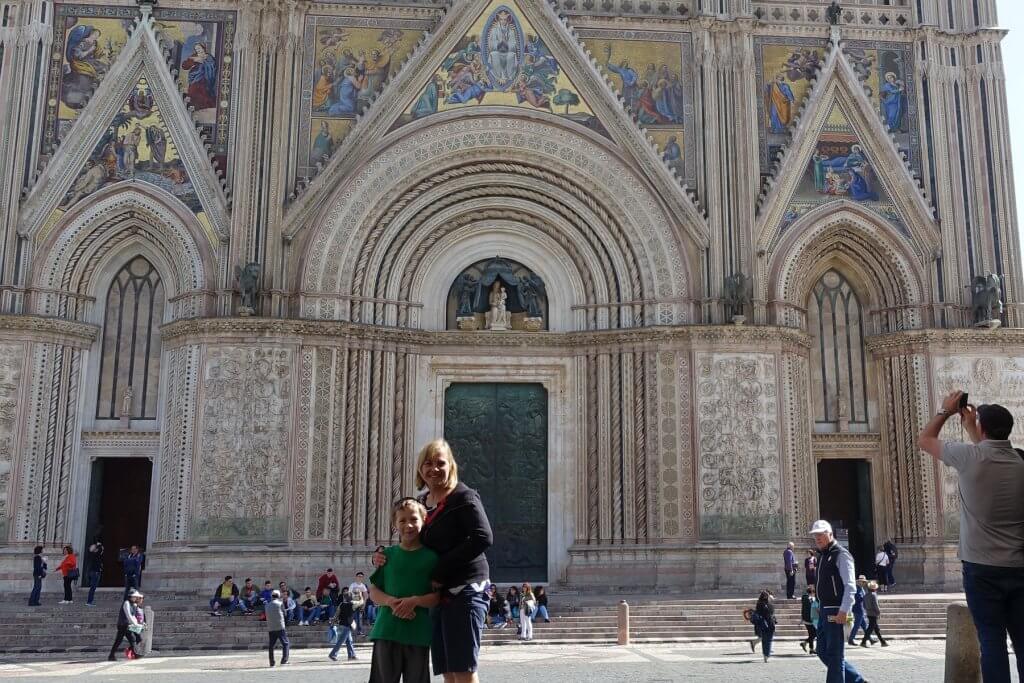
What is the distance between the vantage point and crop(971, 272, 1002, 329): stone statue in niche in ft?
81.5

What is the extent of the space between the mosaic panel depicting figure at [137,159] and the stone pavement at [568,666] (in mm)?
11480

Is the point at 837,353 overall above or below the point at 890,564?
above

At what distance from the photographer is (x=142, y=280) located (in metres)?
25.4

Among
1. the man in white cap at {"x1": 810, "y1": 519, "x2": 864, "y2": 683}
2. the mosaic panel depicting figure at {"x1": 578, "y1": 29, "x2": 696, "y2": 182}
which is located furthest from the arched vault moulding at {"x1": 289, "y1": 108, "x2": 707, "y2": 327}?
the man in white cap at {"x1": 810, "y1": 519, "x2": 864, "y2": 683}

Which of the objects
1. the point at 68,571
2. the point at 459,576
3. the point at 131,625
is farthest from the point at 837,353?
the point at 459,576

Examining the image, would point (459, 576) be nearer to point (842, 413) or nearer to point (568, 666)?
point (568, 666)

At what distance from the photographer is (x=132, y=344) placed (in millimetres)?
25125

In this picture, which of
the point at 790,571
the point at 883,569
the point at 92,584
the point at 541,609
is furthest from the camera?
the point at 883,569

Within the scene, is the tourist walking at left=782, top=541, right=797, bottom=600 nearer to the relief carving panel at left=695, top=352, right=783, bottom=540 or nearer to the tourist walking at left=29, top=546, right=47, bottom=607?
the relief carving panel at left=695, top=352, right=783, bottom=540

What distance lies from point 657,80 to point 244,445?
13.2 meters

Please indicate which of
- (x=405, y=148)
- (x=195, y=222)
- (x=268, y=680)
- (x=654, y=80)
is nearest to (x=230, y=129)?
(x=195, y=222)

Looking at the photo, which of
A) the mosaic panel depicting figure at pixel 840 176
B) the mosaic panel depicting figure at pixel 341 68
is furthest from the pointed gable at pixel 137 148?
the mosaic panel depicting figure at pixel 840 176

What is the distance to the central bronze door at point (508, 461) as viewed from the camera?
2491 centimetres

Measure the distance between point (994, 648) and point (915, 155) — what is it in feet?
75.9
